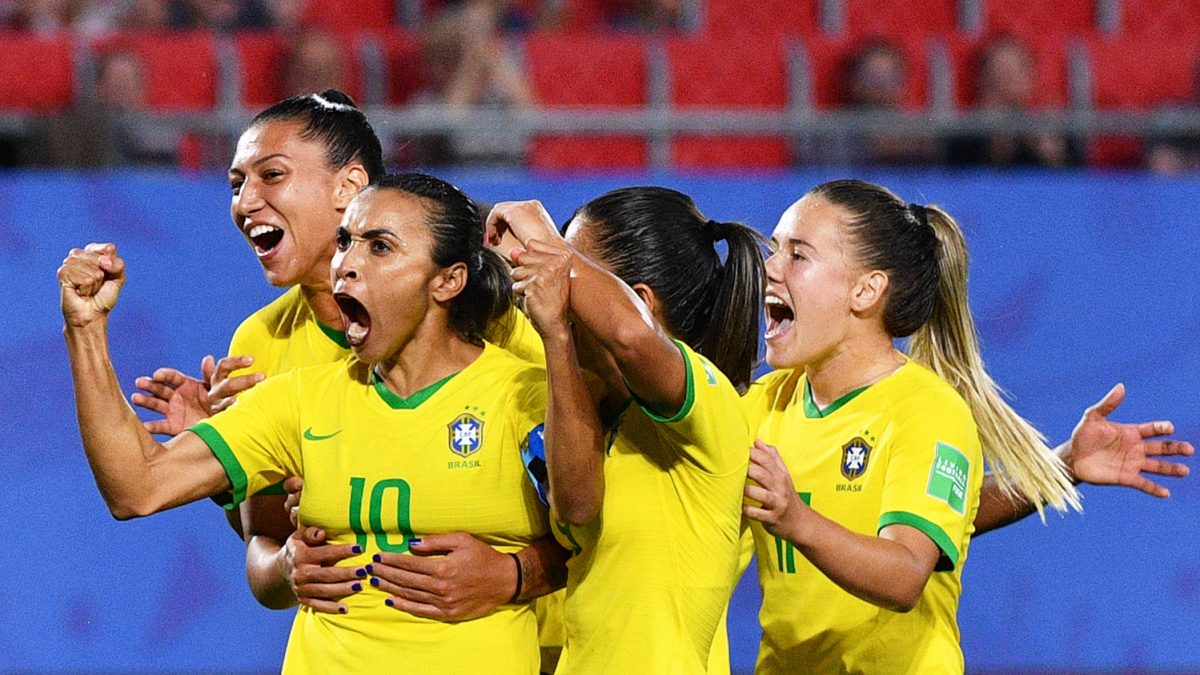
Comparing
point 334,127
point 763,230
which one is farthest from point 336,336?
point 763,230

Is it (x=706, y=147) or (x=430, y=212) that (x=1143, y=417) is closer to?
(x=706, y=147)

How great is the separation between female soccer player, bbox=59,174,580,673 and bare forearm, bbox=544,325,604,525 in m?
0.23

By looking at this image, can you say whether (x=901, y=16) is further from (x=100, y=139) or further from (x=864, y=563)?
(x=864, y=563)

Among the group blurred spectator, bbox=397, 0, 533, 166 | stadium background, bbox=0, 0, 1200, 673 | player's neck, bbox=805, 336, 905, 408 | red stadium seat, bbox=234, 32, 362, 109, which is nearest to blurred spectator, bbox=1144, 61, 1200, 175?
stadium background, bbox=0, 0, 1200, 673

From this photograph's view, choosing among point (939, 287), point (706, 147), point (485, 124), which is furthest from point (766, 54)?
point (939, 287)

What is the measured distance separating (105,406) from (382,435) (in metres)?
0.45

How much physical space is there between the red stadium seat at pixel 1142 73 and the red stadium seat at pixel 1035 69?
0.13 m

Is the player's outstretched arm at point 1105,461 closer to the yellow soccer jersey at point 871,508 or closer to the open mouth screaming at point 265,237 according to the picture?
the yellow soccer jersey at point 871,508

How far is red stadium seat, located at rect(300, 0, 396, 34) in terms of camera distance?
7.61 metres

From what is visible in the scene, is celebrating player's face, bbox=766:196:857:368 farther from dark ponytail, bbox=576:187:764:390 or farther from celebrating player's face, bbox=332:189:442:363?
celebrating player's face, bbox=332:189:442:363

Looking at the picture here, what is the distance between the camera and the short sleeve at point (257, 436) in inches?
113

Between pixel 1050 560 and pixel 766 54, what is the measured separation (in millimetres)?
2314

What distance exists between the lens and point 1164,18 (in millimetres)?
7758

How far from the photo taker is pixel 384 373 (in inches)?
115
